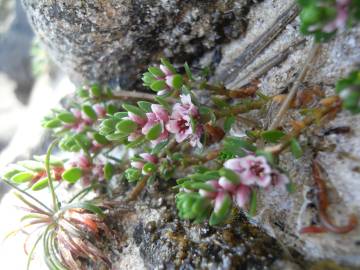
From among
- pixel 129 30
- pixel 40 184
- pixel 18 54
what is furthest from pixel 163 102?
pixel 18 54

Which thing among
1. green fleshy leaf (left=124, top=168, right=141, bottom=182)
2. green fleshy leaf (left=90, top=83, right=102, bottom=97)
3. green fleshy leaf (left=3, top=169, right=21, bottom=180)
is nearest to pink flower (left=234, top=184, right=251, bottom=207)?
green fleshy leaf (left=124, top=168, right=141, bottom=182)

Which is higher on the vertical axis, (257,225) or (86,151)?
(86,151)

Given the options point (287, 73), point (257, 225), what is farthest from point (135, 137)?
point (287, 73)

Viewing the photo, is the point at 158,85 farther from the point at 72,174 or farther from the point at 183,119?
the point at 72,174

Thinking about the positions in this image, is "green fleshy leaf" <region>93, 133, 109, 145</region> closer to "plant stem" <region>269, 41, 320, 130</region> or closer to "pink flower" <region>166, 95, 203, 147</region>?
"pink flower" <region>166, 95, 203, 147</region>

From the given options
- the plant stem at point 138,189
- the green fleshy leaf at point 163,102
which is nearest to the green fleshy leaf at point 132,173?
the plant stem at point 138,189

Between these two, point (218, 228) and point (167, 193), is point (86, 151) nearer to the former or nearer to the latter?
point (167, 193)
